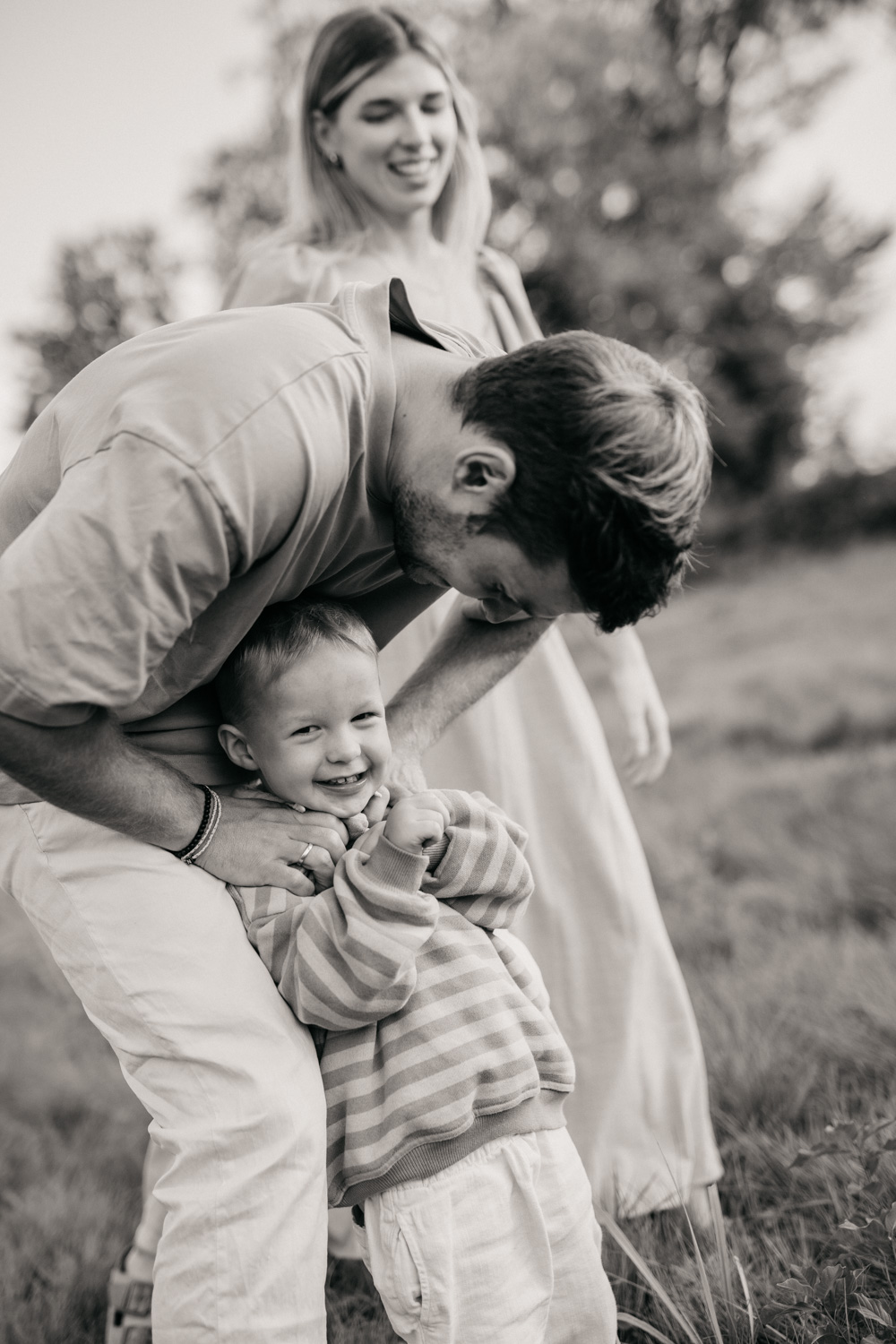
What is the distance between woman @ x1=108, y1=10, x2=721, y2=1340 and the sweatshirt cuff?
3.60 ft

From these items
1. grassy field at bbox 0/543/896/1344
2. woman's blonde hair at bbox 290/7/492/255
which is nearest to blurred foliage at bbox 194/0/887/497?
grassy field at bbox 0/543/896/1344

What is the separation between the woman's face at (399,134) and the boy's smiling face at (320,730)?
1567mm

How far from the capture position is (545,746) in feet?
9.37

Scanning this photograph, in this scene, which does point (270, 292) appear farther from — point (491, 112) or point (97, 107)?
point (491, 112)

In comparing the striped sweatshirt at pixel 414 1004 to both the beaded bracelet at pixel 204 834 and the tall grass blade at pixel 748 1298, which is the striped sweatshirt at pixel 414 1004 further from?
the tall grass blade at pixel 748 1298

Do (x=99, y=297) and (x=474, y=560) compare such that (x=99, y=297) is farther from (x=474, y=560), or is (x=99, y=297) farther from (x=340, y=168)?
(x=474, y=560)

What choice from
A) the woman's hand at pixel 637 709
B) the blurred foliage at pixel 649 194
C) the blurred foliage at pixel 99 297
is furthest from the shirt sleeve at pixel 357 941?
the blurred foliage at pixel 649 194

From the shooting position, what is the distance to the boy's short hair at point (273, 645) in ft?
5.91

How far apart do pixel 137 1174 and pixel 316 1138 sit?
1.93 metres

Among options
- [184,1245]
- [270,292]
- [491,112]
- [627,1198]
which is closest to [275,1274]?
[184,1245]

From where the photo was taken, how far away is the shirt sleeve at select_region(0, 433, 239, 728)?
54.5 inches

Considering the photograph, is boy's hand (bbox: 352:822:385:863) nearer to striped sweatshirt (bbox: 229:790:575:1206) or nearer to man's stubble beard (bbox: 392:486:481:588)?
striped sweatshirt (bbox: 229:790:575:1206)

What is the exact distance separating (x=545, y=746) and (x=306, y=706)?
1.16 m

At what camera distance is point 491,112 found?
16.1 meters
